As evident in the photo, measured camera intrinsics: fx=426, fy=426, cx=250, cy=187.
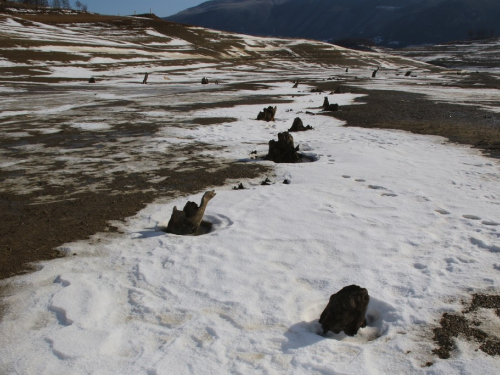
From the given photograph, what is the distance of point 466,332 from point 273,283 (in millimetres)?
1907

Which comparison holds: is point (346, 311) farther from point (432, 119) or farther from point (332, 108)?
point (332, 108)

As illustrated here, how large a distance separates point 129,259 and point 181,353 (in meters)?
1.90

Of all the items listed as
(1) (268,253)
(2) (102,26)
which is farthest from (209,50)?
(1) (268,253)

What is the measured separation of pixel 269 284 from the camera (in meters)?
4.66

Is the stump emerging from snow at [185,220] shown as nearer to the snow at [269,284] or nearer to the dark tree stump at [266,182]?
the snow at [269,284]

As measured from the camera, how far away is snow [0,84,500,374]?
3.54 metres

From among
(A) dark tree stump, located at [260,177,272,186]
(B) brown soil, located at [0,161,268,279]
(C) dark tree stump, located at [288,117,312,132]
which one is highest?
(C) dark tree stump, located at [288,117,312,132]

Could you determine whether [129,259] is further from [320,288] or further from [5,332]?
[320,288]

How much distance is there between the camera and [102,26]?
88812mm

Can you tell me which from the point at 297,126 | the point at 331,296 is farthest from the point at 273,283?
the point at 297,126

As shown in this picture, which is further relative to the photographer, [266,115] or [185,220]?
[266,115]

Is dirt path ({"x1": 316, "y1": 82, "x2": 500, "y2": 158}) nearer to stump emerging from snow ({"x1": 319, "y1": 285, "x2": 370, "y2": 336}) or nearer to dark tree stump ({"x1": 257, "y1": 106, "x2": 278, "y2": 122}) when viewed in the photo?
dark tree stump ({"x1": 257, "y1": 106, "x2": 278, "y2": 122})

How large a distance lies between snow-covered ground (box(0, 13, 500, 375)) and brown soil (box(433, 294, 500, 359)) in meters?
0.09

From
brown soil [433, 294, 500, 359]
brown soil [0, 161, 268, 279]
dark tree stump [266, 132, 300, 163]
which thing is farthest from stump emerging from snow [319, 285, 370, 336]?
dark tree stump [266, 132, 300, 163]
